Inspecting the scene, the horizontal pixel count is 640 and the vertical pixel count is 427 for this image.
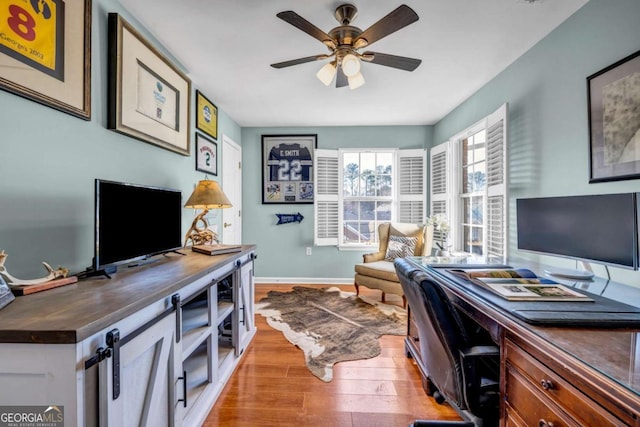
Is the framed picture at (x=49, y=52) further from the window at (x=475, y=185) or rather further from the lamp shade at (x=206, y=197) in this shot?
the window at (x=475, y=185)

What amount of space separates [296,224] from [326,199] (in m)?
0.63

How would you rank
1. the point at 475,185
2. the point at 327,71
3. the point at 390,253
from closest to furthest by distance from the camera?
1. the point at 327,71
2. the point at 475,185
3. the point at 390,253

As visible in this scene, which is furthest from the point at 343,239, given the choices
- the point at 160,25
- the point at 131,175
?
the point at 160,25

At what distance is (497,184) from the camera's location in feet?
8.58

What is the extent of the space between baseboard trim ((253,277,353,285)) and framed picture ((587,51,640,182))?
3.19m

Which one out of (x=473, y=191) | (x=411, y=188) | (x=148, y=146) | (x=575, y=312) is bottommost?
(x=575, y=312)

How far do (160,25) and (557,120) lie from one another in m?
2.92

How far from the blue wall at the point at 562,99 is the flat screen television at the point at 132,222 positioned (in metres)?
2.69

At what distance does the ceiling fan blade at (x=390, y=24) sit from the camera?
1.46m

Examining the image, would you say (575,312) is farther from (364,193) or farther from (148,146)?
(364,193)

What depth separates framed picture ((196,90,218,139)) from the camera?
289 centimetres

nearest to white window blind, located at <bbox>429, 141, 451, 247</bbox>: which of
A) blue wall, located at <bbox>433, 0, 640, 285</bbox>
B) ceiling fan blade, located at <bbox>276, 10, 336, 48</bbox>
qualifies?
blue wall, located at <bbox>433, 0, 640, 285</bbox>

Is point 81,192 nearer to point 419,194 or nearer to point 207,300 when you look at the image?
point 207,300

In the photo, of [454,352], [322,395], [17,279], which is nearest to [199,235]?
[17,279]
